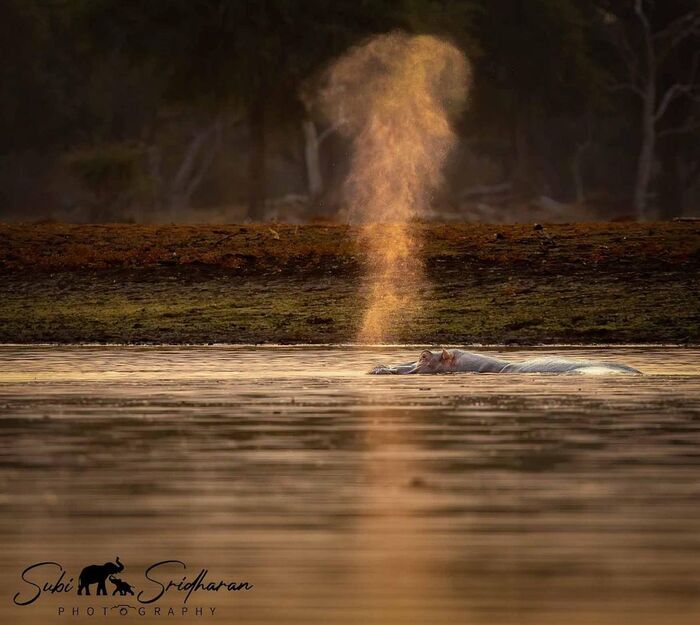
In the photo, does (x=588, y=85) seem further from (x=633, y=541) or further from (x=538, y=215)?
(x=633, y=541)

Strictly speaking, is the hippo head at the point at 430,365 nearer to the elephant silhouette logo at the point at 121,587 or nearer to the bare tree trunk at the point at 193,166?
the elephant silhouette logo at the point at 121,587

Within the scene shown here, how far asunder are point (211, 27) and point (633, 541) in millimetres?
50328

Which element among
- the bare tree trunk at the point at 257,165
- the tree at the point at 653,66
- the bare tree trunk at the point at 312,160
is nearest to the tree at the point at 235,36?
the bare tree trunk at the point at 257,165

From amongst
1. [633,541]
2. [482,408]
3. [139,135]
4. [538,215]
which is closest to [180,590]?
[633,541]

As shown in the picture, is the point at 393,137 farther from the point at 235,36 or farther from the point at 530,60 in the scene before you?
the point at 530,60

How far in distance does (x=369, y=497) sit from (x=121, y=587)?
268cm

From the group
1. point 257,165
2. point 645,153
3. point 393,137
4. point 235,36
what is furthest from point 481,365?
point 645,153

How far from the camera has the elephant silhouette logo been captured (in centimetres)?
706

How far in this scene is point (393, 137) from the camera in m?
49.8

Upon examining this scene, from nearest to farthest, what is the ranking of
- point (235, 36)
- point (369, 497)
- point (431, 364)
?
point (369, 497) → point (431, 364) → point (235, 36)

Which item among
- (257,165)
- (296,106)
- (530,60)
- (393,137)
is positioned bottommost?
(257,165)

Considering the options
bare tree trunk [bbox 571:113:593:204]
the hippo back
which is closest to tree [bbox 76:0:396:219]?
bare tree trunk [bbox 571:113:593:204]

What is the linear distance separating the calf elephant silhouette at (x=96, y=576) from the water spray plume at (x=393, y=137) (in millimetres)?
18545

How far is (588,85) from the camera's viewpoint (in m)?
76.1
